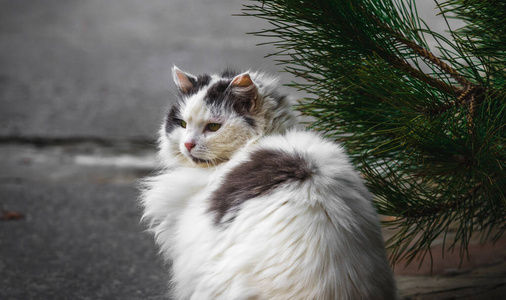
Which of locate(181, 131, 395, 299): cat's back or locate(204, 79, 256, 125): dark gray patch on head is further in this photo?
locate(204, 79, 256, 125): dark gray patch on head

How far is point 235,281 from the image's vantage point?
3.43ft

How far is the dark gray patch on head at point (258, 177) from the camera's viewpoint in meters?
1.07

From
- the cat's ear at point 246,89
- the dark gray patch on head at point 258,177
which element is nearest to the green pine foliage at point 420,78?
the cat's ear at point 246,89

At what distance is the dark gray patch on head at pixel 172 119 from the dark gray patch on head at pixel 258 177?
30cm

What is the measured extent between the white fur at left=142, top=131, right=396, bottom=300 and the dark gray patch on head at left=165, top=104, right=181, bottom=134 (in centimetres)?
27

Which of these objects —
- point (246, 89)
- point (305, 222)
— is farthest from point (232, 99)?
point (305, 222)

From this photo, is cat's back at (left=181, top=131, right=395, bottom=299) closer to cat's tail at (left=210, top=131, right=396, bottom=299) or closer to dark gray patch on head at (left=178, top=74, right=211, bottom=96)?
cat's tail at (left=210, top=131, right=396, bottom=299)

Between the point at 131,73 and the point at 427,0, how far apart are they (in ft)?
8.33

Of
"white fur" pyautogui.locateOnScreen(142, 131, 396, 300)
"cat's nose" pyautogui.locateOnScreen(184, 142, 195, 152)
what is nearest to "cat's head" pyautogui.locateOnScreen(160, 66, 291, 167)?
"cat's nose" pyautogui.locateOnScreen(184, 142, 195, 152)

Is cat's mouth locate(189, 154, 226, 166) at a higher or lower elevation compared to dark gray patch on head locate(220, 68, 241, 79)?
lower

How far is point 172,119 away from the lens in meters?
1.39

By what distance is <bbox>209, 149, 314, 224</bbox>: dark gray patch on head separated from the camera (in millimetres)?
1070

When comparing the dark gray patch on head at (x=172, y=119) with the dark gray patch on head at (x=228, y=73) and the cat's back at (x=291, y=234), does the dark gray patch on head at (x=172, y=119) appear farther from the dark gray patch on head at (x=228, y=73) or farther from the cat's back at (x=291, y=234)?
the cat's back at (x=291, y=234)

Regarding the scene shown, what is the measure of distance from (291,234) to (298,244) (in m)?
0.02
